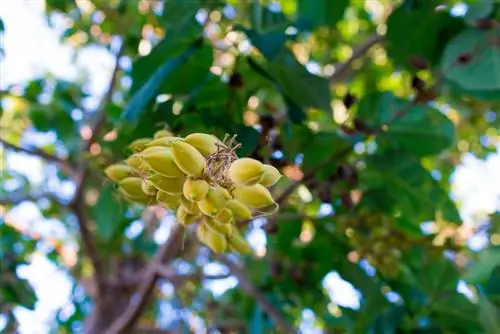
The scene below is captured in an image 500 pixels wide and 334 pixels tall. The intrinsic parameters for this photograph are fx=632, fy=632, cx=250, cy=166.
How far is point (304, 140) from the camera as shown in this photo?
47.9 inches

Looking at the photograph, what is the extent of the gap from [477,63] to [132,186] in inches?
28.0

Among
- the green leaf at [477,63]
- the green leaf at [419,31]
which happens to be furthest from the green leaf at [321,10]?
the green leaf at [477,63]

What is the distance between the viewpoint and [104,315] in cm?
215

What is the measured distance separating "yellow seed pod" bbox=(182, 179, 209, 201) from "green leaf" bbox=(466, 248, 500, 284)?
2.56 ft

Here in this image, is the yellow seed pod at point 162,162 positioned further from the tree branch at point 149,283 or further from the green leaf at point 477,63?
the tree branch at point 149,283

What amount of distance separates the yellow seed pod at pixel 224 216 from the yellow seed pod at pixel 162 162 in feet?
0.19

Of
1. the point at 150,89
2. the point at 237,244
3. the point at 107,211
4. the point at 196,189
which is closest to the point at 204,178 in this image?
the point at 196,189

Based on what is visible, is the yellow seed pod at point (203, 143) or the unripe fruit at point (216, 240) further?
the unripe fruit at point (216, 240)

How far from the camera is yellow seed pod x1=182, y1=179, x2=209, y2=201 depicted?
60 centimetres

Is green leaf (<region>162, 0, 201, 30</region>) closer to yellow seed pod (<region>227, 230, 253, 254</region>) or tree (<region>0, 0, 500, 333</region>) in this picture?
tree (<region>0, 0, 500, 333</region>)

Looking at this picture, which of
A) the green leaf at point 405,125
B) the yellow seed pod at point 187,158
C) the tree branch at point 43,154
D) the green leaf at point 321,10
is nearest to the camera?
the yellow seed pod at point 187,158

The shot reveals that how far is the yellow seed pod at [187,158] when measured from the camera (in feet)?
1.94

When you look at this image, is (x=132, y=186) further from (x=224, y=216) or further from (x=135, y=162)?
(x=224, y=216)

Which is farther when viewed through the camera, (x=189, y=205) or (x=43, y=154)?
(x=43, y=154)
